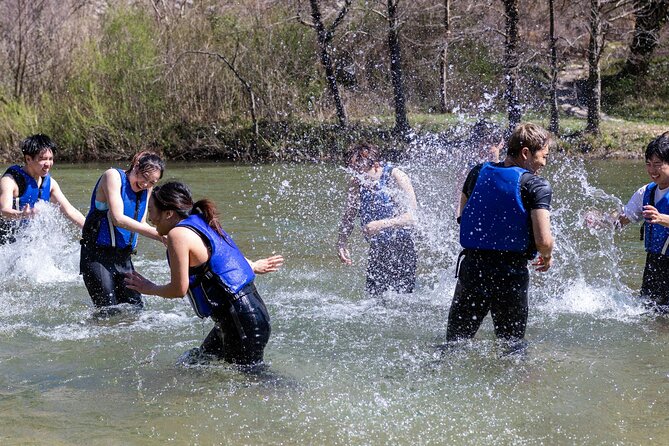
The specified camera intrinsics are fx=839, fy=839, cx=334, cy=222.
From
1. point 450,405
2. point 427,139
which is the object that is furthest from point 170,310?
point 427,139

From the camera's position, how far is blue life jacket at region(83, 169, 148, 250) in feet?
19.9

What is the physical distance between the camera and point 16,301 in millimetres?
7480

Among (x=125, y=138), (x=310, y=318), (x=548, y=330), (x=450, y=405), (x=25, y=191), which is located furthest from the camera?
(x=125, y=138)

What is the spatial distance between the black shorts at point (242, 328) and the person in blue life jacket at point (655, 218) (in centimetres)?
283

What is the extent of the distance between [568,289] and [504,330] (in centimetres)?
272

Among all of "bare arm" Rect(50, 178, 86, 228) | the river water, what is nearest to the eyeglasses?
the river water

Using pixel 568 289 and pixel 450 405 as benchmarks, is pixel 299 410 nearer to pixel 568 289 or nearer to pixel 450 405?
pixel 450 405

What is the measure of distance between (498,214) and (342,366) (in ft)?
5.00

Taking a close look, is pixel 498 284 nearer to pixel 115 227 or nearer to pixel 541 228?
pixel 541 228

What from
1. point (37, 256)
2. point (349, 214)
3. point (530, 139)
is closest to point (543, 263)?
point (530, 139)

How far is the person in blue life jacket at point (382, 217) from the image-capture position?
6383 mm

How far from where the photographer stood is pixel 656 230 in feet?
20.0

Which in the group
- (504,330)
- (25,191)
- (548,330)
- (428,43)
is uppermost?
(428,43)

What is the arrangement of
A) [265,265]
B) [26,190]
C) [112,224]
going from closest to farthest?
1. [265,265]
2. [112,224]
3. [26,190]
